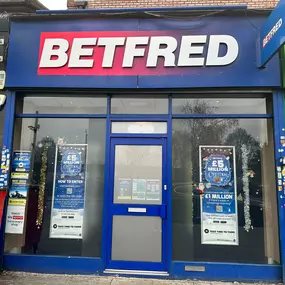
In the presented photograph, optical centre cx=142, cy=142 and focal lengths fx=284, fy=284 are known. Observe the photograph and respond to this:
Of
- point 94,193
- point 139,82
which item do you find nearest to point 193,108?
point 139,82

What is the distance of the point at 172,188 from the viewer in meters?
5.29

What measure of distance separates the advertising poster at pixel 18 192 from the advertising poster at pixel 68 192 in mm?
550

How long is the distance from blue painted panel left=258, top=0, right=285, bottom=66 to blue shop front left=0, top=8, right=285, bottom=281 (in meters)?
0.25

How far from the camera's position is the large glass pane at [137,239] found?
5.15 metres

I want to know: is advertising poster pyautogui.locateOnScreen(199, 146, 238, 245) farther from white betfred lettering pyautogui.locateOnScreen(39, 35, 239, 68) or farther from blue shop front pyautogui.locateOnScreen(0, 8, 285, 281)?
white betfred lettering pyautogui.locateOnScreen(39, 35, 239, 68)

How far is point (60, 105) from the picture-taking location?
18.8 ft

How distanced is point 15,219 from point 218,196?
152 inches

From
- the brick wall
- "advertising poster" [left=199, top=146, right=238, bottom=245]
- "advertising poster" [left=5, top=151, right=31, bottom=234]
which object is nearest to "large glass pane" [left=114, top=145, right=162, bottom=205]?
"advertising poster" [left=199, top=146, right=238, bottom=245]

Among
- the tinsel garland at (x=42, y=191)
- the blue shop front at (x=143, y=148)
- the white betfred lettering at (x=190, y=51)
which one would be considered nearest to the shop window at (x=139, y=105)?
the blue shop front at (x=143, y=148)

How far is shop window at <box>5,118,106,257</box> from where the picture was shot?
540 cm

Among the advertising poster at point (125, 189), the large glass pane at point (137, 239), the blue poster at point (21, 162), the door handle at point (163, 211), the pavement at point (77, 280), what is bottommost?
the pavement at point (77, 280)

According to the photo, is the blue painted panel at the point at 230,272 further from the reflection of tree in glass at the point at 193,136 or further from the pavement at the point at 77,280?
the reflection of tree in glass at the point at 193,136

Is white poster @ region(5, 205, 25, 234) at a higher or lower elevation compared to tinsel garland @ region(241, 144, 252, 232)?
lower

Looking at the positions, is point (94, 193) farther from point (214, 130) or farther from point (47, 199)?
point (214, 130)
